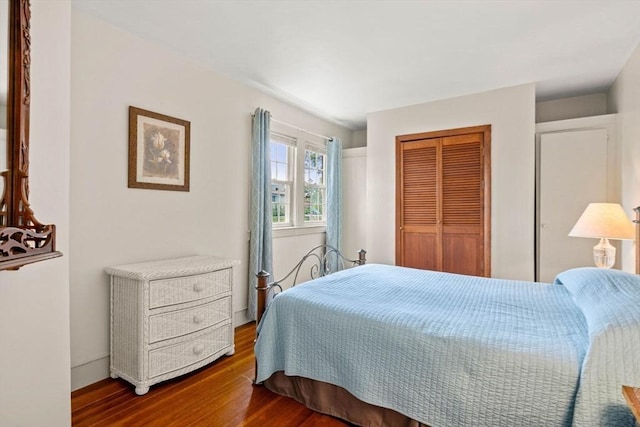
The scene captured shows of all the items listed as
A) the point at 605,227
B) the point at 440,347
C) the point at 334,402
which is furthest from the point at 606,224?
the point at 334,402

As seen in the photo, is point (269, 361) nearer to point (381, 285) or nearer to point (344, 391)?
point (344, 391)

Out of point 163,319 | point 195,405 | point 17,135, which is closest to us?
point 17,135

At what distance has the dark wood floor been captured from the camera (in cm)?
184

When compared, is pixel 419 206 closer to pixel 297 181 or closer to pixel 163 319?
pixel 297 181

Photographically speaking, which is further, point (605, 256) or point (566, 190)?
point (566, 190)

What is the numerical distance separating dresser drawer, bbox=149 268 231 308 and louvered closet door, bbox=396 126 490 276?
2.48m

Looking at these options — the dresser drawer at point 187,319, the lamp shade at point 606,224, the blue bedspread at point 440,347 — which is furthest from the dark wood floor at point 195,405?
the lamp shade at point 606,224

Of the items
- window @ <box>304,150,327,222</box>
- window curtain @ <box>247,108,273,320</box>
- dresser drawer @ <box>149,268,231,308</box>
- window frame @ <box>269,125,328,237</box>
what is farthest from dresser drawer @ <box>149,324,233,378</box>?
window @ <box>304,150,327,222</box>

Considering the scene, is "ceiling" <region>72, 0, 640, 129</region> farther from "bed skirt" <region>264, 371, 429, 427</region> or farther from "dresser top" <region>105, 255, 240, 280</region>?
"bed skirt" <region>264, 371, 429, 427</region>

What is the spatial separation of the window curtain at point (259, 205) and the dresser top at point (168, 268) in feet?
2.35

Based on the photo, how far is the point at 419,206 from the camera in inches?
164

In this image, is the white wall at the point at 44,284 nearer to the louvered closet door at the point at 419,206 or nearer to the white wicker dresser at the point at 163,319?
the white wicker dresser at the point at 163,319

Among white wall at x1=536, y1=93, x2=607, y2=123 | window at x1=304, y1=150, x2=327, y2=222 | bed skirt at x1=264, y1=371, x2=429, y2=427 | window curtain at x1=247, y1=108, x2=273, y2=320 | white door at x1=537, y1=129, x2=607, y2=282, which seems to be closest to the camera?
bed skirt at x1=264, y1=371, x2=429, y2=427

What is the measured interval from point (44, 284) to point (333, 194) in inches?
143
